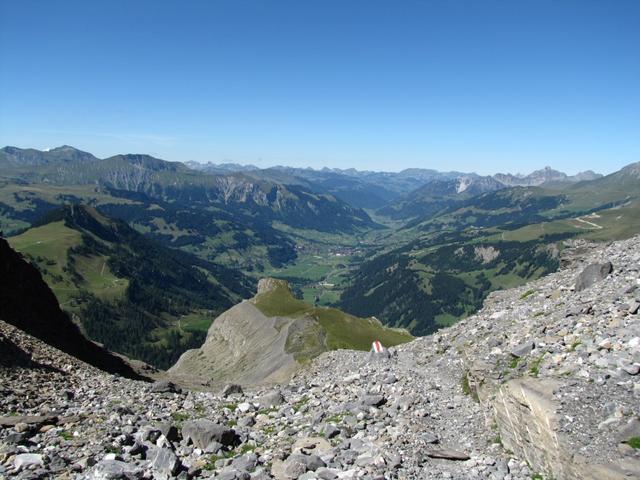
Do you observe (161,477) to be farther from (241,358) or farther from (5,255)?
(241,358)

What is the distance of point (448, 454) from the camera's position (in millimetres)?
17797

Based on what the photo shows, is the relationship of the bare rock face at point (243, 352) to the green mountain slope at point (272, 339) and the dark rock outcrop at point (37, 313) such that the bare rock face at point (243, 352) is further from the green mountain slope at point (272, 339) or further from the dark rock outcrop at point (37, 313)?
the dark rock outcrop at point (37, 313)

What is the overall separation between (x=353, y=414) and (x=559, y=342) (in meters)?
10.6

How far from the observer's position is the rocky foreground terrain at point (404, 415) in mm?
15750

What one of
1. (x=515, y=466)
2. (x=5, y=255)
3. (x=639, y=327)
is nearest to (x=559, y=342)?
(x=639, y=327)

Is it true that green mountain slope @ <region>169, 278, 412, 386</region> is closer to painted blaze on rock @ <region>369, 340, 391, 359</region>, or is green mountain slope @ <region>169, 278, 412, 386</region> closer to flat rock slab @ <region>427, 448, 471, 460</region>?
painted blaze on rock @ <region>369, 340, 391, 359</region>

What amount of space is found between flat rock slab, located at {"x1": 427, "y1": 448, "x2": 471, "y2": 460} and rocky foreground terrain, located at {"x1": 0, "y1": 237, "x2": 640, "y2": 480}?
0.04 meters

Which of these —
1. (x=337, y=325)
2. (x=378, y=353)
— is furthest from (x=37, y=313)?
(x=337, y=325)

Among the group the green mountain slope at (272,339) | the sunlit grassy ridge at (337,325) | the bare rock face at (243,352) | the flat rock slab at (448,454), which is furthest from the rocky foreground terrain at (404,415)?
the sunlit grassy ridge at (337,325)

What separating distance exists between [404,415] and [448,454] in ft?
15.3

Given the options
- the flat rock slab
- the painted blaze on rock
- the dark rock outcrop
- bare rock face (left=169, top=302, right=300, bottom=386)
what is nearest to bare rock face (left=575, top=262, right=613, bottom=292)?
the painted blaze on rock

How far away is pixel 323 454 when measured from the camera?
18.7 m

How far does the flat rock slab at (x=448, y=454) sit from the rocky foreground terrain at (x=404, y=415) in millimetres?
39

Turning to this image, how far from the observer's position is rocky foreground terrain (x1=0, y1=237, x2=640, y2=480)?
1575cm
